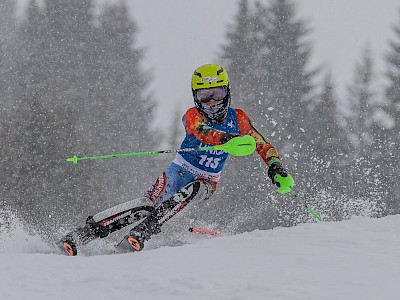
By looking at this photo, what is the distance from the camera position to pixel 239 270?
3.90 meters

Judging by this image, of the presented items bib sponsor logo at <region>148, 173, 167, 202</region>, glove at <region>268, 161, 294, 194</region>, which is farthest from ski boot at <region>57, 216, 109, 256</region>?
glove at <region>268, 161, 294, 194</region>

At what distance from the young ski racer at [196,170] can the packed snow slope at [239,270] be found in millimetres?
1250

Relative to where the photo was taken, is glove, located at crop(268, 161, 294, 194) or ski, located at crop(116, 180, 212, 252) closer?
ski, located at crop(116, 180, 212, 252)

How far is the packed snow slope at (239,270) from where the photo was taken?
339 centimetres

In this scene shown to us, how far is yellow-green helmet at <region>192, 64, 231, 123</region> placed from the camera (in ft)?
21.5

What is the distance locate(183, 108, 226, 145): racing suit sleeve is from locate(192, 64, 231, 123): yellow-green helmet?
9 cm

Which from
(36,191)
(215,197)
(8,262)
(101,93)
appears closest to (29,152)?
(36,191)

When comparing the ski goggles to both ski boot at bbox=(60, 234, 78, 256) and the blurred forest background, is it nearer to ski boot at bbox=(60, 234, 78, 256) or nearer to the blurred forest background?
ski boot at bbox=(60, 234, 78, 256)

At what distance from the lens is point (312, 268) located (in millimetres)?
3871

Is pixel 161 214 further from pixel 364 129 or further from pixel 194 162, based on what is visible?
pixel 364 129

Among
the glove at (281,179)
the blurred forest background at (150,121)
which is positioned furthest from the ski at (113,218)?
the blurred forest background at (150,121)

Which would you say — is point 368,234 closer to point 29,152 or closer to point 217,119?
point 217,119

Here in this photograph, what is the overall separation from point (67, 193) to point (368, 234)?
52.6ft

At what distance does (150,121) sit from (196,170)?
2724cm
